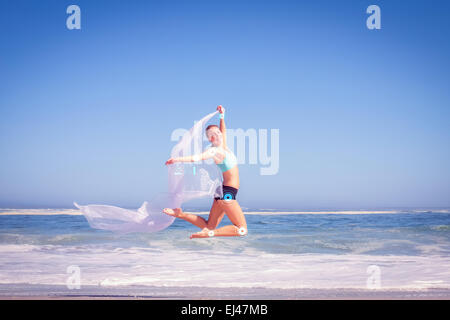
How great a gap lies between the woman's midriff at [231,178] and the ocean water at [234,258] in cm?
325

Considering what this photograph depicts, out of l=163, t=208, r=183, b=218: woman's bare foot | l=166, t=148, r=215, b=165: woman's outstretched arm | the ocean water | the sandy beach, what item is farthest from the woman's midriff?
the ocean water

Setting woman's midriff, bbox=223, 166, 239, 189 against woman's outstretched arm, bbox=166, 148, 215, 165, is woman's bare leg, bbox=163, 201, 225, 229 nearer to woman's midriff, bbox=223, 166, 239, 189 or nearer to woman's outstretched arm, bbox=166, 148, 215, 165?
woman's midriff, bbox=223, 166, 239, 189

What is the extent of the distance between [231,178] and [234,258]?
22.4ft

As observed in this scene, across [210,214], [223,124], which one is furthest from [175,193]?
[223,124]

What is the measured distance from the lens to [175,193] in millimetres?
4410

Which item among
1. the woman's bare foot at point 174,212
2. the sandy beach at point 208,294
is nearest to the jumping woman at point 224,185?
the woman's bare foot at point 174,212

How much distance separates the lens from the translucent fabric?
4227 millimetres

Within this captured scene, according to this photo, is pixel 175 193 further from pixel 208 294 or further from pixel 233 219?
pixel 208 294

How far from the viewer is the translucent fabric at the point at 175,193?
423 cm

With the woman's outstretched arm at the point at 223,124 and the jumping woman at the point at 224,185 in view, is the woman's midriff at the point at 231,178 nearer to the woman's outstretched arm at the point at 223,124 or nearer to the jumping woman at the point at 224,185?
the jumping woman at the point at 224,185

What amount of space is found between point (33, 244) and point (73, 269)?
6.38 meters
